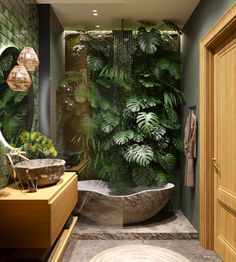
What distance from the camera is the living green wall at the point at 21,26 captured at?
8.00 feet

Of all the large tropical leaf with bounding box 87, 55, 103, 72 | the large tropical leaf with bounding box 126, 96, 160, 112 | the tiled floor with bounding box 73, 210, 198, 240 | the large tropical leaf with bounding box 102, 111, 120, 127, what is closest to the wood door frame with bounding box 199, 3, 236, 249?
the tiled floor with bounding box 73, 210, 198, 240

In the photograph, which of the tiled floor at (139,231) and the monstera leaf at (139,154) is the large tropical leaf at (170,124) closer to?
the monstera leaf at (139,154)

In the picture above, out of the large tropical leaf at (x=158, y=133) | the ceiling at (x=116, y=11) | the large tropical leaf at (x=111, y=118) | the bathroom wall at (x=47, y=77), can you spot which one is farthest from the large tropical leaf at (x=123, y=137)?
the ceiling at (x=116, y=11)

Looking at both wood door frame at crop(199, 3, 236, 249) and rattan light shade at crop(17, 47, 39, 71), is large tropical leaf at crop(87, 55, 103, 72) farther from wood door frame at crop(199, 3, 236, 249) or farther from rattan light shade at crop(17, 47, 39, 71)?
wood door frame at crop(199, 3, 236, 249)

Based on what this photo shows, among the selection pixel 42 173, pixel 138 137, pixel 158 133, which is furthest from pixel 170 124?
pixel 42 173

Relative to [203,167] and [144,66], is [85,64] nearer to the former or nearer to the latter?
[144,66]

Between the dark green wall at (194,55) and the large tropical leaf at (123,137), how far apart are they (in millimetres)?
845

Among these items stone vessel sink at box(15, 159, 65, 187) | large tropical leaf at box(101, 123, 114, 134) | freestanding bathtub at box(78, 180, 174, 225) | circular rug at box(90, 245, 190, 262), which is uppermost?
large tropical leaf at box(101, 123, 114, 134)

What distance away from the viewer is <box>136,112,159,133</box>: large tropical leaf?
3.67 m

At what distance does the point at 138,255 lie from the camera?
9.25ft

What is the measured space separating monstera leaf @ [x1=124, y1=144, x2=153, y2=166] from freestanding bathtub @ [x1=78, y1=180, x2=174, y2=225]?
357 mm

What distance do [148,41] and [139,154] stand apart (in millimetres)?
1485

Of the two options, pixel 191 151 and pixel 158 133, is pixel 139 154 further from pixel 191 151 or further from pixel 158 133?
pixel 191 151

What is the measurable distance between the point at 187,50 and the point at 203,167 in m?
1.64
